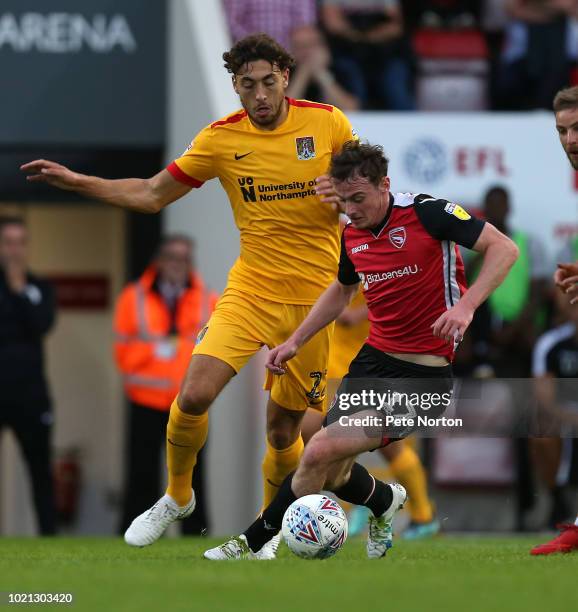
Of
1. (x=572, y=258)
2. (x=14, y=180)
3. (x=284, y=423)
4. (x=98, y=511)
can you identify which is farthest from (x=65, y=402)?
(x=284, y=423)

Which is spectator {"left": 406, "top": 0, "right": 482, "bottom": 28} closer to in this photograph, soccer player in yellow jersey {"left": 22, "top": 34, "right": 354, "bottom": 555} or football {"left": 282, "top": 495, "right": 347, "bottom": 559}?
soccer player in yellow jersey {"left": 22, "top": 34, "right": 354, "bottom": 555}

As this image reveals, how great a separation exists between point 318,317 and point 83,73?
6945 millimetres

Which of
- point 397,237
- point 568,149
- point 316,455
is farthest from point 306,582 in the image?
point 568,149

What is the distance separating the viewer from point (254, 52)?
26.2ft

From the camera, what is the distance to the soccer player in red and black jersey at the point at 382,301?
24.0 feet

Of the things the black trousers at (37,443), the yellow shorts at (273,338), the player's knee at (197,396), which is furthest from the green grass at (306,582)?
the black trousers at (37,443)

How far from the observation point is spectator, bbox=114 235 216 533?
12.3 meters

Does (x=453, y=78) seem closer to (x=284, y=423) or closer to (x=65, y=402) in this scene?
(x=65, y=402)

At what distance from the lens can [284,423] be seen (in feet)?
27.5

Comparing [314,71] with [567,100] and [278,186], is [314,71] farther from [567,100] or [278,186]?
[567,100]

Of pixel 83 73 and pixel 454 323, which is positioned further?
pixel 83 73

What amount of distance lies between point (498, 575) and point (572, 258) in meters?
6.79

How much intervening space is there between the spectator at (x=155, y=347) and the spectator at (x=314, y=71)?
209 cm

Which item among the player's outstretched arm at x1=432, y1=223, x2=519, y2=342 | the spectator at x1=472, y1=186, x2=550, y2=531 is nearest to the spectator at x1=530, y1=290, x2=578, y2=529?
the spectator at x1=472, y1=186, x2=550, y2=531
